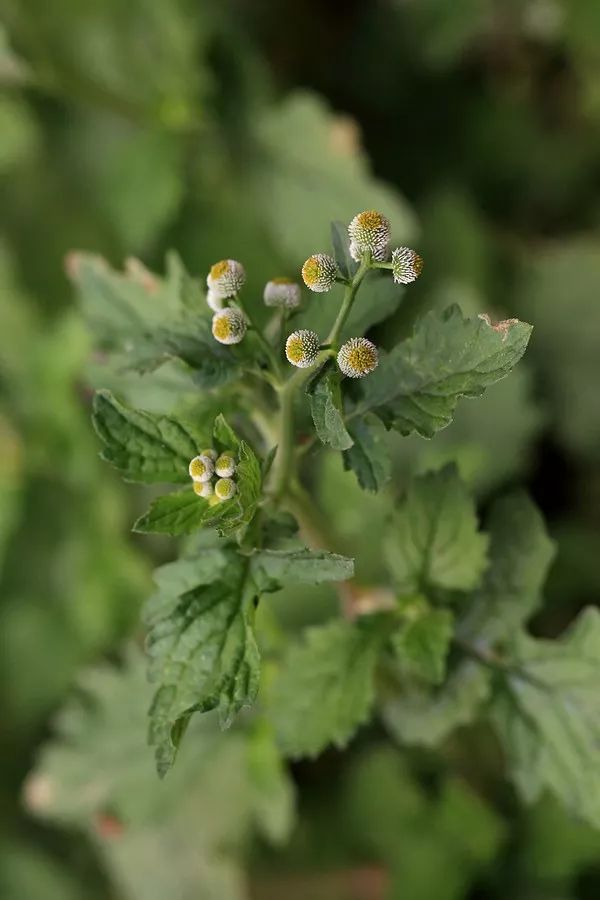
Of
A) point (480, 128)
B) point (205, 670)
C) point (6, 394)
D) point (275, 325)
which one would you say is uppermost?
point (480, 128)

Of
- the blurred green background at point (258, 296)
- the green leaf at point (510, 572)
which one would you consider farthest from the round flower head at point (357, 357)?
the blurred green background at point (258, 296)

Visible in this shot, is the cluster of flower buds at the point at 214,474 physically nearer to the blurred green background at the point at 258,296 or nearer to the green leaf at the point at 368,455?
the green leaf at the point at 368,455

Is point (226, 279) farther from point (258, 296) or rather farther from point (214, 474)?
point (258, 296)

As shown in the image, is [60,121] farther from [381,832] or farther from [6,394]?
[381,832]

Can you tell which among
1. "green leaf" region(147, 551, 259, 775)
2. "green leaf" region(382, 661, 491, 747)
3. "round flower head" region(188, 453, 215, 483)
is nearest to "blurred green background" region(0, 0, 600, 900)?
"green leaf" region(382, 661, 491, 747)

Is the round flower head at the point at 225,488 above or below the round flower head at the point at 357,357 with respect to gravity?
below

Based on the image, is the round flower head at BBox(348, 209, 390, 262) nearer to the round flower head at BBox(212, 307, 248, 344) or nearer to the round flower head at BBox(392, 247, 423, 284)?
the round flower head at BBox(392, 247, 423, 284)

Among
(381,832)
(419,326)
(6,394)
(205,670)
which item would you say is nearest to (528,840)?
(381,832)
